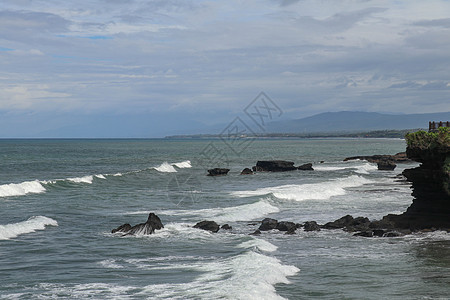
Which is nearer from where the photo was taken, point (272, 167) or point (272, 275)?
point (272, 275)

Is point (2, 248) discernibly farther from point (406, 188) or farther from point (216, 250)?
point (406, 188)

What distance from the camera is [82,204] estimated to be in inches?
1308

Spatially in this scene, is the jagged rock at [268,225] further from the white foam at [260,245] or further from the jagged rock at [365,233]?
the jagged rock at [365,233]

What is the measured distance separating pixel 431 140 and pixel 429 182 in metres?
2.11

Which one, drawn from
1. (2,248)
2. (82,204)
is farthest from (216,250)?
(82,204)

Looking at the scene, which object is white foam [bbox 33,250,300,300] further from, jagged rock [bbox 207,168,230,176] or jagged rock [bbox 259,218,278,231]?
jagged rock [bbox 207,168,230,176]

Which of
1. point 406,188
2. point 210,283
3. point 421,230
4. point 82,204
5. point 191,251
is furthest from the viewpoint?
point 406,188

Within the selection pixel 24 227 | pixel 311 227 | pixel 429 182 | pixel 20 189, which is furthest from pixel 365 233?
pixel 20 189

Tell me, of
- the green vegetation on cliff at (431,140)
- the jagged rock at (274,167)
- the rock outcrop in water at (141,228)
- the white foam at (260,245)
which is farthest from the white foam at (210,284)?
the jagged rock at (274,167)

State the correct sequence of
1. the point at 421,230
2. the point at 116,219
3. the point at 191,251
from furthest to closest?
the point at 116,219 → the point at 421,230 → the point at 191,251

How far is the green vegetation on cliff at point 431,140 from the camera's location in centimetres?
2236

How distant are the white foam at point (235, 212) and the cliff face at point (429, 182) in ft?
25.0

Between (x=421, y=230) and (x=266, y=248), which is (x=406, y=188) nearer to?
(x=421, y=230)

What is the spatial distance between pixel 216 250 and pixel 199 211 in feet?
34.9
